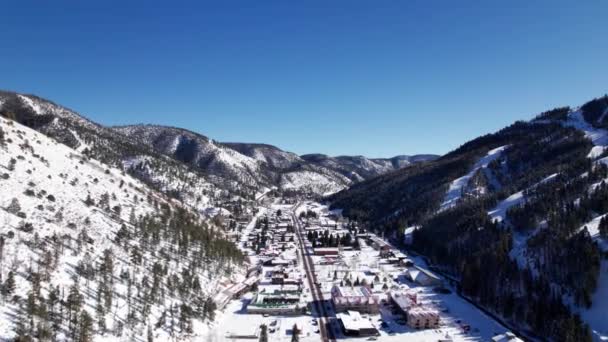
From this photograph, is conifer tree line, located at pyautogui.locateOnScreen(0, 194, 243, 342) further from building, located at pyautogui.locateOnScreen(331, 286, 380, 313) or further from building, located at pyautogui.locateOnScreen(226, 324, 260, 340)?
building, located at pyautogui.locateOnScreen(331, 286, 380, 313)

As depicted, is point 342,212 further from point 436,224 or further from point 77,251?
point 77,251

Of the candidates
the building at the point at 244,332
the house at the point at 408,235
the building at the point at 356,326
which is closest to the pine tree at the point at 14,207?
the building at the point at 244,332

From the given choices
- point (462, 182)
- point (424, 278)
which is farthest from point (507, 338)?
point (462, 182)

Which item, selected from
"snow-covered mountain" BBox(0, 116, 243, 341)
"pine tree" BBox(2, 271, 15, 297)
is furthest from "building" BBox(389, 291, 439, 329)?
"pine tree" BBox(2, 271, 15, 297)

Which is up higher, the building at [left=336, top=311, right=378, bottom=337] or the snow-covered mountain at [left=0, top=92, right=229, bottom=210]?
the snow-covered mountain at [left=0, top=92, right=229, bottom=210]

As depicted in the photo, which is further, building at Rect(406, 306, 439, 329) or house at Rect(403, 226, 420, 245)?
house at Rect(403, 226, 420, 245)

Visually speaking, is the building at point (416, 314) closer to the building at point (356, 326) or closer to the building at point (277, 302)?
the building at point (356, 326)

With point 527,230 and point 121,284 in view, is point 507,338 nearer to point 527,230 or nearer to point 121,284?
point 527,230
